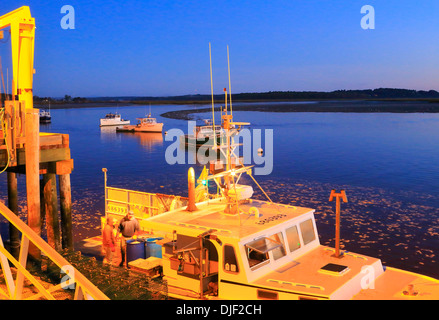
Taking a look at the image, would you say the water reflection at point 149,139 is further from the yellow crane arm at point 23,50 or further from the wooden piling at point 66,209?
the yellow crane arm at point 23,50

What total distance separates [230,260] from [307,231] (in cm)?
264

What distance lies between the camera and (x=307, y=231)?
11.2 m

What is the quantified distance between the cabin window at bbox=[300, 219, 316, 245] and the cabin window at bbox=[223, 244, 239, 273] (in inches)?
92.6

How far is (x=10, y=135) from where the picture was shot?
41.1ft

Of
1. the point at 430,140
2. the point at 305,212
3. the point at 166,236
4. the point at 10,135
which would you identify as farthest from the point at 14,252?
the point at 430,140

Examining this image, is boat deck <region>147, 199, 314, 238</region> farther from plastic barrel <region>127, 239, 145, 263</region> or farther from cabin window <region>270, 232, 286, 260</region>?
plastic barrel <region>127, 239, 145, 263</region>

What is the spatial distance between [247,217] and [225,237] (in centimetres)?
160

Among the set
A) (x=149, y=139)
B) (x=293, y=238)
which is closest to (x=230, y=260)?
(x=293, y=238)

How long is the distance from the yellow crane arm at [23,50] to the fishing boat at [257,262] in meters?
6.82

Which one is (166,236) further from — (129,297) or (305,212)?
(305,212)

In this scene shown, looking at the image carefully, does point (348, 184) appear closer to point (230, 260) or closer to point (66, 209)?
point (66, 209)

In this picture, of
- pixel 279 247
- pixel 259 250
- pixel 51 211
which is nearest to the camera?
pixel 259 250

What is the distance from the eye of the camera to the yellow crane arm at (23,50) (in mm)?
14000

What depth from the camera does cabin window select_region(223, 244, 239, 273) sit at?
9461mm
